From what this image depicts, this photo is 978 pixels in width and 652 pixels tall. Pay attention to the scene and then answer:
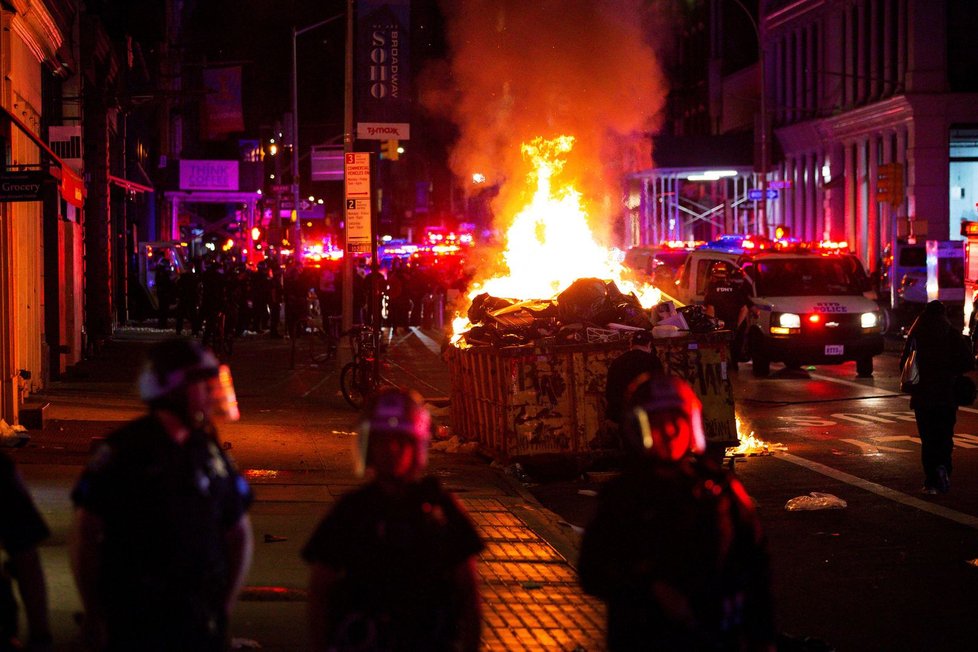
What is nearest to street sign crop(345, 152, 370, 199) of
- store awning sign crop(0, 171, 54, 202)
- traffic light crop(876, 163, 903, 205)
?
store awning sign crop(0, 171, 54, 202)

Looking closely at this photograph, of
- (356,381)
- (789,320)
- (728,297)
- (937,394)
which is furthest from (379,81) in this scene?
(937,394)

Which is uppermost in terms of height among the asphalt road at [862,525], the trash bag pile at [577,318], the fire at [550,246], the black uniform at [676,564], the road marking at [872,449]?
the fire at [550,246]

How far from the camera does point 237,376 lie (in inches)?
891

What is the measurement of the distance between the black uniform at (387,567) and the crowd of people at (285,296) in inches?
514

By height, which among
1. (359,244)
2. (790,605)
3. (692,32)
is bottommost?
(790,605)

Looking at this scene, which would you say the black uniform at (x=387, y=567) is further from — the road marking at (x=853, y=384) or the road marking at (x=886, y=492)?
the road marking at (x=853, y=384)

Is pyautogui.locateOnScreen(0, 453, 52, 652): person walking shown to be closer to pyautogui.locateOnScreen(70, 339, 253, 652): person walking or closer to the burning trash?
pyautogui.locateOnScreen(70, 339, 253, 652): person walking

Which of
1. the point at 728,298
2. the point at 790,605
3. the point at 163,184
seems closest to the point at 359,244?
the point at 728,298

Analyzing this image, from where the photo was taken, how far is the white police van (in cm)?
2209

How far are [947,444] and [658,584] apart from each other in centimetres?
825

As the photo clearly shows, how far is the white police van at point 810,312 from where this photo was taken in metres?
22.1

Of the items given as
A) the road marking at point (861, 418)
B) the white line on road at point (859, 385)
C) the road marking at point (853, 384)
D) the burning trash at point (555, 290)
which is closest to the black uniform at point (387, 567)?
the burning trash at point (555, 290)

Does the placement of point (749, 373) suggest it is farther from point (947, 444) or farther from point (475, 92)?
point (947, 444)

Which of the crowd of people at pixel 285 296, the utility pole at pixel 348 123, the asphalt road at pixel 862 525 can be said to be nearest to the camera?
the asphalt road at pixel 862 525
